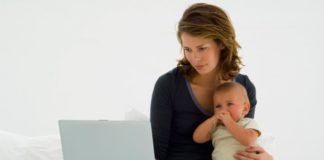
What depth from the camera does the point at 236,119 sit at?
1.41 meters

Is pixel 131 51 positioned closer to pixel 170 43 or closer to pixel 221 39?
pixel 170 43

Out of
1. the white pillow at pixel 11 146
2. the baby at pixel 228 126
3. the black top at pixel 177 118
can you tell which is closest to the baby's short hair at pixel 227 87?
the baby at pixel 228 126

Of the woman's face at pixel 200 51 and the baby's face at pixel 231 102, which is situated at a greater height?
the woman's face at pixel 200 51

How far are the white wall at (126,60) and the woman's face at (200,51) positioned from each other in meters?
0.77

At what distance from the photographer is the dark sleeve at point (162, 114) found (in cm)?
148

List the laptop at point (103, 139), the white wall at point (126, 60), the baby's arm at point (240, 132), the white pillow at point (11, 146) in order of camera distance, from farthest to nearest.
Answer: the white wall at point (126, 60) < the white pillow at point (11, 146) < the baby's arm at point (240, 132) < the laptop at point (103, 139)

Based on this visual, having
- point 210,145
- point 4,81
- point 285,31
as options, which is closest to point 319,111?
point 285,31

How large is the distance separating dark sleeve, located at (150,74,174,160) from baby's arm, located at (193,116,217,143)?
113 millimetres

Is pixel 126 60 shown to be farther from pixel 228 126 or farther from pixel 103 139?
pixel 103 139

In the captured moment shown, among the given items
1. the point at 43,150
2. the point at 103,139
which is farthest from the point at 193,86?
the point at 43,150

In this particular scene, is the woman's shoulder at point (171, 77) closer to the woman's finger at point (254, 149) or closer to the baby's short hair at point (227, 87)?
the baby's short hair at point (227, 87)

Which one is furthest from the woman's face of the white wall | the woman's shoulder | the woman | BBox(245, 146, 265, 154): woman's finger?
the white wall

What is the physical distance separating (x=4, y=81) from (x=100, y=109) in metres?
0.49

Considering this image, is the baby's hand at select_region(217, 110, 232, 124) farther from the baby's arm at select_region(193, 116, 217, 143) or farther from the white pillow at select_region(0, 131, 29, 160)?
the white pillow at select_region(0, 131, 29, 160)
